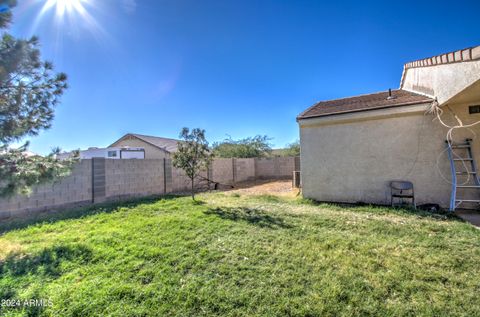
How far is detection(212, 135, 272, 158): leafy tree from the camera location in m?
21.2

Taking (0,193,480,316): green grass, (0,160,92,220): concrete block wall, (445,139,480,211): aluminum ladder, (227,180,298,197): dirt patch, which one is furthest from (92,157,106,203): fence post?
(445,139,480,211): aluminum ladder

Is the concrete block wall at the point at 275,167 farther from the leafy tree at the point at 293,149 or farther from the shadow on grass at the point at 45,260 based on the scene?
the shadow on grass at the point at 45,260

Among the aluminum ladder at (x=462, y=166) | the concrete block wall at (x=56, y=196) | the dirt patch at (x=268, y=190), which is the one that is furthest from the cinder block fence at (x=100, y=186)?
the aluminum ladder at (x=462, y=166)

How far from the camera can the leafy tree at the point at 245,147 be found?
69.6ft

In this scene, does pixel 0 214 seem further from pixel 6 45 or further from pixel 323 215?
pixel 323 215

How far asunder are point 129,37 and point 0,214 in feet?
20.5

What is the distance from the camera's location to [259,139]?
23.7 m

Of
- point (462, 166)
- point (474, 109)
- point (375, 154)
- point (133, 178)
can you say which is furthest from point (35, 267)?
point (474, 109)

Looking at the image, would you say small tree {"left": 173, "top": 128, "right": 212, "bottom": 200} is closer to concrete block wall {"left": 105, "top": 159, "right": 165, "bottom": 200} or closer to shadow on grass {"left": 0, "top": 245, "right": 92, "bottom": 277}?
concrete block wall {"left": 105, "top": 159, "right": 165, "bottom": 200}

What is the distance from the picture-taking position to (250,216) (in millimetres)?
5508

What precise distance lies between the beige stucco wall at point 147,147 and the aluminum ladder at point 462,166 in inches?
601

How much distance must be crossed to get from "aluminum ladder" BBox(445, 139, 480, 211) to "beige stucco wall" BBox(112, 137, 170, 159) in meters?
15.3

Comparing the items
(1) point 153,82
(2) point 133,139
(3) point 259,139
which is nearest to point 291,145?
(3) point 259,139

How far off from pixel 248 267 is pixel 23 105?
16.8 ft
